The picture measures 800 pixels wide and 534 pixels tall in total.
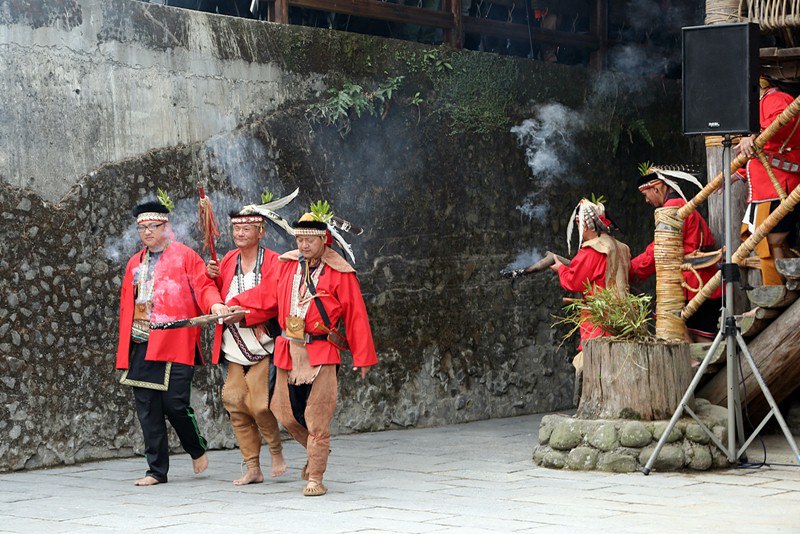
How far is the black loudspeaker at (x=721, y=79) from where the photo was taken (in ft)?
24.6

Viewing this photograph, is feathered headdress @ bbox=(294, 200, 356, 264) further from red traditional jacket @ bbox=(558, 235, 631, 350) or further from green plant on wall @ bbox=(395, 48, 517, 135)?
green plant on wall @ bbox=(395, 48, 517, 135)

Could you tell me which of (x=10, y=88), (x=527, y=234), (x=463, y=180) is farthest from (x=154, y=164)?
(x=527, y=234)

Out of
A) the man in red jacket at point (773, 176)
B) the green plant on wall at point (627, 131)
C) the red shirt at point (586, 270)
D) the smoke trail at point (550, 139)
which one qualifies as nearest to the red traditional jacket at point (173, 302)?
the red shirt at point (586, 270)

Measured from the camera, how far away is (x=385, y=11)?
10.3 m

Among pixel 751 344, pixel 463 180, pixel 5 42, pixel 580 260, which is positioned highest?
pixel 5 42

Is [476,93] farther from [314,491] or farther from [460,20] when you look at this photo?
[314,491]

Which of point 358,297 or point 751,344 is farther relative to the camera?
point 751,344

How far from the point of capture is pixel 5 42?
8070 millimetres

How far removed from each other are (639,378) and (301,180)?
3.11m

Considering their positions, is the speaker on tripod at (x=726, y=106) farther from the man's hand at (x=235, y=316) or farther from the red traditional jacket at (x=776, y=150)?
the man's hand at (x=235, y=316)

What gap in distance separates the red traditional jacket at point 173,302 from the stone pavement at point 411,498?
30.8 inches

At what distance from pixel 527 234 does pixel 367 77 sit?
2.13 m

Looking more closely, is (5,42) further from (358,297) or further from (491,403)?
(491,403)

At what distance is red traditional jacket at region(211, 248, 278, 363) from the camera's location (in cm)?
766
